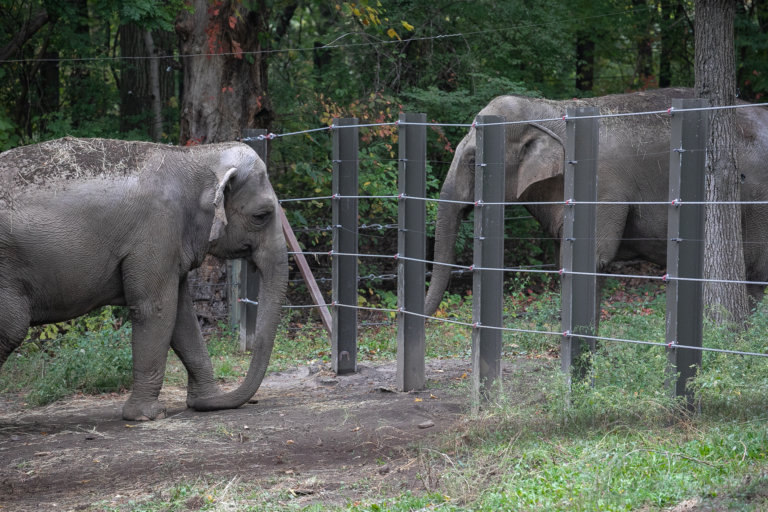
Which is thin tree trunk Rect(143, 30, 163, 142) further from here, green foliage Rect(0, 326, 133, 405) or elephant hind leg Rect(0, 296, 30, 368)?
elephant hind leg Rect(0, 296, 30, 368)

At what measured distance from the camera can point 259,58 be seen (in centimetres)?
1180

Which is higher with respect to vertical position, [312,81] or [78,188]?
[312,81]

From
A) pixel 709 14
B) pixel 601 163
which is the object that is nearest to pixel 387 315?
pixel 601 163

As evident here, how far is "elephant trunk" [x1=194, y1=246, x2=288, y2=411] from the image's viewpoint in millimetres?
7453

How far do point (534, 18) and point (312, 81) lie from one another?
395 centimetres

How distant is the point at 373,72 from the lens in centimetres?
1555

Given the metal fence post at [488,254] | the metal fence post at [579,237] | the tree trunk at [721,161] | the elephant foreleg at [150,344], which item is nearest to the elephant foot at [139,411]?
the elephant foreleg at [150,344]

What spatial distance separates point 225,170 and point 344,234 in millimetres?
1835

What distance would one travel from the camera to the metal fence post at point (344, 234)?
29.1 feet

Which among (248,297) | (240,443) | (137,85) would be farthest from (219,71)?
(240,443)

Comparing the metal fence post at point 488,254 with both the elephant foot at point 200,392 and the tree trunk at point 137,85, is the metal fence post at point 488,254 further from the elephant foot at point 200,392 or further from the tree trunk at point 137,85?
the tree trunk at point 137,85

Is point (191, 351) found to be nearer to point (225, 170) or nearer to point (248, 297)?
point (225, 170)

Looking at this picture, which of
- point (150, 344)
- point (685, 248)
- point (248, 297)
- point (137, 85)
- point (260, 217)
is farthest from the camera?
point (137, 85)

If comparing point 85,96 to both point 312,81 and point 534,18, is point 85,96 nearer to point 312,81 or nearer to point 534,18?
point 312,81
